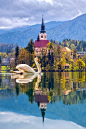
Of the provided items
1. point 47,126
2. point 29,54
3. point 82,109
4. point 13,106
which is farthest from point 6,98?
point 29,54

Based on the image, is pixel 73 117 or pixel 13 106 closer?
pixel 73 117

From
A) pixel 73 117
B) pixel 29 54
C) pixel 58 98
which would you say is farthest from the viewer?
pixel 29 54

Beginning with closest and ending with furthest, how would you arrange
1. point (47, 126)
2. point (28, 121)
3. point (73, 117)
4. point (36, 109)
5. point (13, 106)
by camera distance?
point (47, 126), point (28, 121), point (73, 117), point (36, 109), point (13, 106)

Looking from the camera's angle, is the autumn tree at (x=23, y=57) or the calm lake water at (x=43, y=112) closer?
the calm lake water at (x=43, y=112)

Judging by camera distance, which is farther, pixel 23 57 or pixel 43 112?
pixel 23 57

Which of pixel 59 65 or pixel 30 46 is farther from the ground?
pixel 30 46

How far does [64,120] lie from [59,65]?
7302 cm

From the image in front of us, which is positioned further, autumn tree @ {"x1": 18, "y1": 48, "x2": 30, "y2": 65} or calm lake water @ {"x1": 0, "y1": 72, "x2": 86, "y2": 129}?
autumn tree @ {"x1": 18, "y1": 48, "x2": 30, "y2": 65}

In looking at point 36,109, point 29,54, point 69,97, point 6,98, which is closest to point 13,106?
point 36,109

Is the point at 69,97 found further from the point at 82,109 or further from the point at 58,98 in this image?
the point at 82,109

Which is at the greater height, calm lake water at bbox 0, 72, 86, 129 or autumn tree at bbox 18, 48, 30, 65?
autumn tree at bbox 18, 48, 30, 65

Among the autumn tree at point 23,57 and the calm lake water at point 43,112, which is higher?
the autumn tree at point 23,57

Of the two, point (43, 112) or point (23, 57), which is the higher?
point (23, 57)

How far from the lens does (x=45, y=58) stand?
83938 millimetres
